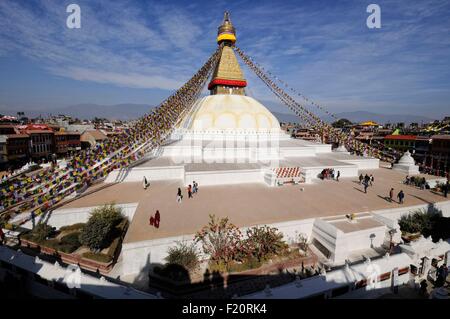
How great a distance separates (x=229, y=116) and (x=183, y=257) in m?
12.6

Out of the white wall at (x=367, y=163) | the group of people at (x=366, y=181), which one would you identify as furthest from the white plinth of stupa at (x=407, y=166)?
the group of people at (x=366, y=181)

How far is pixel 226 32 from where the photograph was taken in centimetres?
1933

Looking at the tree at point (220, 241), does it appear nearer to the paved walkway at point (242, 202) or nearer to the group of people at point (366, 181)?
the paved walkway at point (242, 202)

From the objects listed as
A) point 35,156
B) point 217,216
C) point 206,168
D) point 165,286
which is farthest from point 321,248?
point 35,156

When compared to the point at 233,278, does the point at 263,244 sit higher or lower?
higher

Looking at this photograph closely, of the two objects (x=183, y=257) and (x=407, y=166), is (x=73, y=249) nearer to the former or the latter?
(x=183, y=257)

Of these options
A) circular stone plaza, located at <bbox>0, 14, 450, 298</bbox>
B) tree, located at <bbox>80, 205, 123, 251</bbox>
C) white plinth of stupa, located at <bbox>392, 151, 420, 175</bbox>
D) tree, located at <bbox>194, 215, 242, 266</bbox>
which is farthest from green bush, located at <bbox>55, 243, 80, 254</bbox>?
white plinth of stupa, located at <bbox>392, 151, 420, 175</bbox>

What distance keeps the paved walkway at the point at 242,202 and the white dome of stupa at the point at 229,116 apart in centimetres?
659

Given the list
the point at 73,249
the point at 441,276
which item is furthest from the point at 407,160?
the point at 73,249

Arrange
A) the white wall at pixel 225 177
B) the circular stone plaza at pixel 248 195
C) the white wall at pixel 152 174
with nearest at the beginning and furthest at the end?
1. the circular stone plaza at pixel 248 195
2. the white wall at pixel 225 177
3. the white wall at pixel 152 174

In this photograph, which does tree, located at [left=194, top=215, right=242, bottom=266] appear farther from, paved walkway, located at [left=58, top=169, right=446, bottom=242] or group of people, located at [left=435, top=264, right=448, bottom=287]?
group of people, located at [left=435, top=264, right=448, bottom=287]

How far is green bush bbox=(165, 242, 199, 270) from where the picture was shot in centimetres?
592

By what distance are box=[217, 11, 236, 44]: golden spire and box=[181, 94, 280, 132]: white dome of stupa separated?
4922 mm

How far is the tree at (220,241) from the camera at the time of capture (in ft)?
20.5
